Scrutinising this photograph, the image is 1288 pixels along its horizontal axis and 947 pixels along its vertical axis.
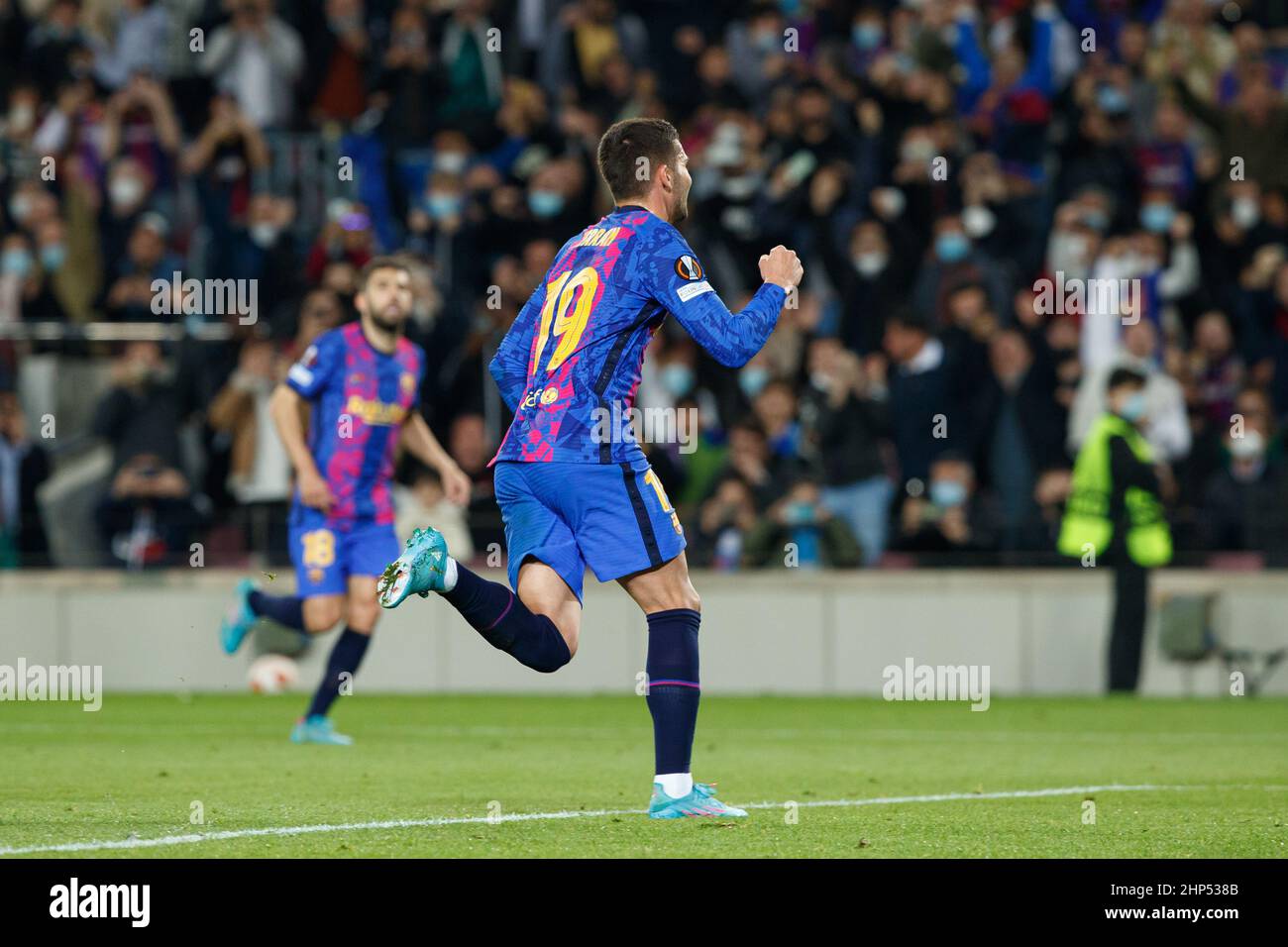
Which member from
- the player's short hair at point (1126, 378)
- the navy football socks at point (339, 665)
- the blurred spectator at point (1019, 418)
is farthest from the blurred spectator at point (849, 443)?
the navy football socks at point (339, 665)

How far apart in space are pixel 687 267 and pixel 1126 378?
367 inches

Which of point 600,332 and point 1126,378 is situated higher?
point 1126,378

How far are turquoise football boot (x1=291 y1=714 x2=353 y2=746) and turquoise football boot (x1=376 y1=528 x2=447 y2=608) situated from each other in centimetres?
462

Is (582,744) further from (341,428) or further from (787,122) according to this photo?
(787,122)

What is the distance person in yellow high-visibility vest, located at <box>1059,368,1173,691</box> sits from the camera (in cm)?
1708

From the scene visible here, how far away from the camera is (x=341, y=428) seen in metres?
12.8

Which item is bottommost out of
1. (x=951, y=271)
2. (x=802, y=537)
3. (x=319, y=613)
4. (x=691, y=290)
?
(x=319, y=613)

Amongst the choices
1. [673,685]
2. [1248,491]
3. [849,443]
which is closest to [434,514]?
[849,443]

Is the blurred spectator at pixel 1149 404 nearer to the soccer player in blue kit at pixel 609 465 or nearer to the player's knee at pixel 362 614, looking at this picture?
the player's knee at pixel 362 614

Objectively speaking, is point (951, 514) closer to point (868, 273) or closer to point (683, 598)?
point (868, 273)

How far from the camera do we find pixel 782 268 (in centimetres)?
827

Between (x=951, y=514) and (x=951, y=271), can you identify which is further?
(x=951, y=271)

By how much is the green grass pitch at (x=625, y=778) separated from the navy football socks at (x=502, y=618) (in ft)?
2.00
